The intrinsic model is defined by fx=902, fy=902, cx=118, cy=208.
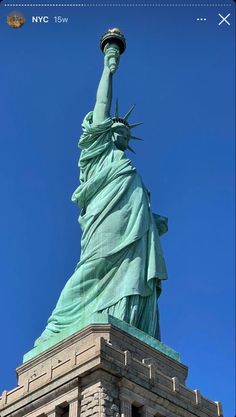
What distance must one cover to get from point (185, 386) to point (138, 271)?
19.5 ft

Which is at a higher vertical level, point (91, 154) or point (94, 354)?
point (91, 154)

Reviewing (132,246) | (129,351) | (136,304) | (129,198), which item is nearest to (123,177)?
(129,198)

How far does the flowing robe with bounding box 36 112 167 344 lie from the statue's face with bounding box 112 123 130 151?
118 centimetres

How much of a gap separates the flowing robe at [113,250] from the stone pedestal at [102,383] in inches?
89.7

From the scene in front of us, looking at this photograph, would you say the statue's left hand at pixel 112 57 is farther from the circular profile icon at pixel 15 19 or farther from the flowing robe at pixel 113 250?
the circular profile icon at pixel 15 19

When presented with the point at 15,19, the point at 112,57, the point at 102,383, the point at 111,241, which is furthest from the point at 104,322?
the point at 112,57

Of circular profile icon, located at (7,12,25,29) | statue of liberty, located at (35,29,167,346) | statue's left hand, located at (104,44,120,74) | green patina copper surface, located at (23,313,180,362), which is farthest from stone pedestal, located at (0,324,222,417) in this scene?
statue's left hand, located at (104,44,120,74)

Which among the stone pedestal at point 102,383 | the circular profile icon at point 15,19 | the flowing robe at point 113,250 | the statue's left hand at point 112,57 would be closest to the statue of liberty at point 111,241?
the flowing robe at point 113,250

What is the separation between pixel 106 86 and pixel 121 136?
3159mm

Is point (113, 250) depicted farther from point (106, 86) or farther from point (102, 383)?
point (106, 86)

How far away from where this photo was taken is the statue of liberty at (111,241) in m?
38.7

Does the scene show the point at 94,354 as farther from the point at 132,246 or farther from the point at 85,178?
the point at 85,178

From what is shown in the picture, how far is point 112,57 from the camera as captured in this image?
49.5 metres

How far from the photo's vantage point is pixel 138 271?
39531mm
